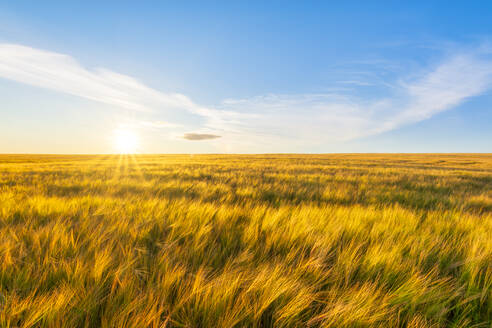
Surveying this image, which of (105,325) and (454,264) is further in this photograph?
(454,264)

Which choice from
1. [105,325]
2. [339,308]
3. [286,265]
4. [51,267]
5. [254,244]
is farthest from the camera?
[254,244]

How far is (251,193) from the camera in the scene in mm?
4434

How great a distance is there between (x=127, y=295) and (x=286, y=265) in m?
0.87

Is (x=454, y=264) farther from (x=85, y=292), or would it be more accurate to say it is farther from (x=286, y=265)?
(x=85, y=292)

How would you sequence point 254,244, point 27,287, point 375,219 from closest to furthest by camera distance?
point 27,287 < point 254,244 < point 375,219

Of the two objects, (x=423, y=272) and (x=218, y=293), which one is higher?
(x=218, y=293)

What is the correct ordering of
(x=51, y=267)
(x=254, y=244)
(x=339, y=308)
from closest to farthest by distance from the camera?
(x=339, y=308)
(x=51, y=267)
(x=254, y=244)

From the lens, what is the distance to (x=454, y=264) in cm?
136

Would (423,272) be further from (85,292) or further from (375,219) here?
(85,292)

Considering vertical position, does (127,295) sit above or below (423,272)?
above

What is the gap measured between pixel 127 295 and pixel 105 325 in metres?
0.15

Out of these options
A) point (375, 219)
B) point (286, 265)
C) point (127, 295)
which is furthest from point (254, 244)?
point (375, 219)

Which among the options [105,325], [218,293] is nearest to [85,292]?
[105,325]

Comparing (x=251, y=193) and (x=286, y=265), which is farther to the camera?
(x=251, y=193)
